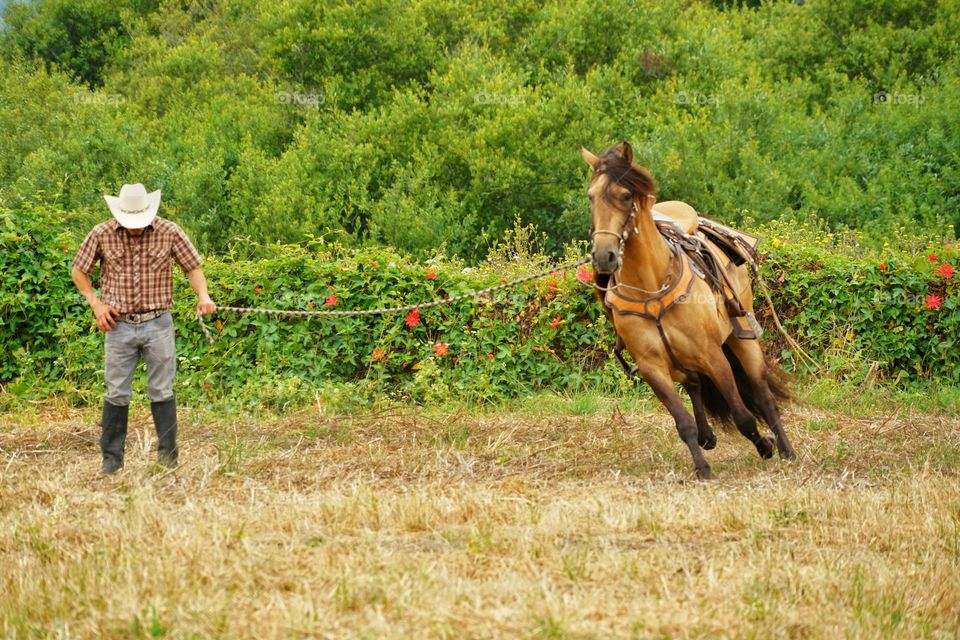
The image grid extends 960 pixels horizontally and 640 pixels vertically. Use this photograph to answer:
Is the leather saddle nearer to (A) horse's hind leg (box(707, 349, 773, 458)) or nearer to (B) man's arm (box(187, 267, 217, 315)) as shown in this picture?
(A) horse's hind leg (box(707, 349, 773, 458))

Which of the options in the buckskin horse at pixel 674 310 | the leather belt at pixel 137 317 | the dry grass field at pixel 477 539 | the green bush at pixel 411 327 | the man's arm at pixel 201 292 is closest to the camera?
the dry grass field at pixel 477 539

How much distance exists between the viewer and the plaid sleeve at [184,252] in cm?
755

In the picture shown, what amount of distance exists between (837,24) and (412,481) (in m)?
30.2

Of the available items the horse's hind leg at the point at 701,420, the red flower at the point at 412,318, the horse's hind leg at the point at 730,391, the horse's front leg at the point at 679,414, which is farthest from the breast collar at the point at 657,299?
the red flower at the point at 412,318

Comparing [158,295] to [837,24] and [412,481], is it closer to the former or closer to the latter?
[412,481]

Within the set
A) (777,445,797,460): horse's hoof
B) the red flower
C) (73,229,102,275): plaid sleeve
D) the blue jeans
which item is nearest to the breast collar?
(777,445,797,460): horse's hoof

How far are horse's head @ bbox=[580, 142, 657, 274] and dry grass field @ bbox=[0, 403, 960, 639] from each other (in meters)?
1.51

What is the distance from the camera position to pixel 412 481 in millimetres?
7441

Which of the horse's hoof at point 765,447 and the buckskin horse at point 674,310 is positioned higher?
the buckskin horse at point 674,310

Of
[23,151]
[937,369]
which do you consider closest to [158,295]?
[937,369]

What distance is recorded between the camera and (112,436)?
24.7 feet

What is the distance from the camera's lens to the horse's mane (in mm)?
7164

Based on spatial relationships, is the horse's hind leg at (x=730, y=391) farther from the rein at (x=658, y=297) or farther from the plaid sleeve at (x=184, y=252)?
the plaid sleeve at (x=184, y=252)

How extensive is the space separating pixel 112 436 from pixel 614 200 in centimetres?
371
